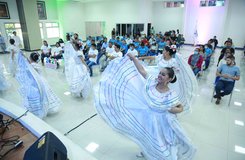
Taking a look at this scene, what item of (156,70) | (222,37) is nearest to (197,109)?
(156,70)

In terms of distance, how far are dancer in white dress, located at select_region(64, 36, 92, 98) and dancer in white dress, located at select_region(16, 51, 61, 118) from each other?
897 mm

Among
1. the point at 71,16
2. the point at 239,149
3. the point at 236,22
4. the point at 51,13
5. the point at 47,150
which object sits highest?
the point at 51,13

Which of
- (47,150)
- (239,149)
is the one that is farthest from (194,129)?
(47,150)

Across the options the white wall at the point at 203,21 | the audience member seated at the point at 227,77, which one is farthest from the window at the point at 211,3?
the audience member seated at the point at 227,77

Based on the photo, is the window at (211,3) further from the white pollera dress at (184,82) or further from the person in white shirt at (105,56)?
the white pollera dress at (184,82)

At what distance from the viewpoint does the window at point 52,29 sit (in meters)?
13.1

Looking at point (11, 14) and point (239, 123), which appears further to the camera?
point (11, 14)

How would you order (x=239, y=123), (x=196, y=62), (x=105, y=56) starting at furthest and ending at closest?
(x=105, y=56)
(x=196, y=62)
(x=239, y=123)

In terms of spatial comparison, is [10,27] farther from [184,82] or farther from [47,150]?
[47,150]

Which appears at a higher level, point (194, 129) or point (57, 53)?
point (57, 53)

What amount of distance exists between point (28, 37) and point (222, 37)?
42.4 ft

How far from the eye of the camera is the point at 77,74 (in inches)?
156

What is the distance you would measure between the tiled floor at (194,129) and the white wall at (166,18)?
10.8 meters

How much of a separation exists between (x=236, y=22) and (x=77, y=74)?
11.9m
